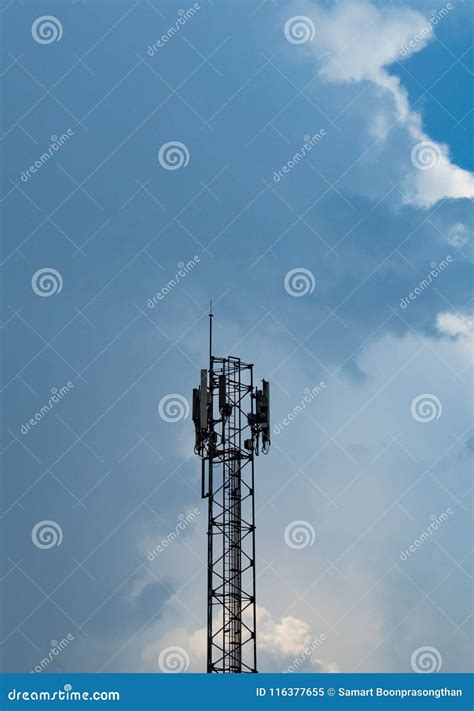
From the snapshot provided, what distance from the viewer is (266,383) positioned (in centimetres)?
4638

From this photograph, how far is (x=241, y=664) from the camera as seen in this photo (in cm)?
4331

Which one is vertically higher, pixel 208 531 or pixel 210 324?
pixel 210 324
